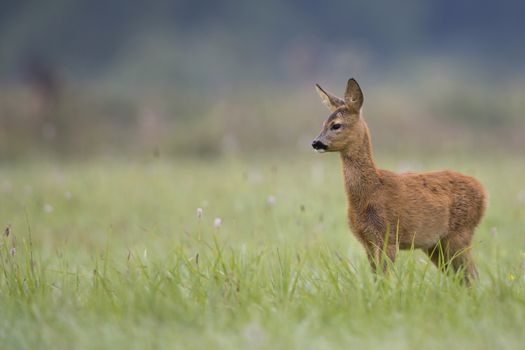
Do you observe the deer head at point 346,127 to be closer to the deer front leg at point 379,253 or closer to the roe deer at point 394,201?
the roe deer at point 394,201

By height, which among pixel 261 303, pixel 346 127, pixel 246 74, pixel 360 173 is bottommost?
pixel 261 303

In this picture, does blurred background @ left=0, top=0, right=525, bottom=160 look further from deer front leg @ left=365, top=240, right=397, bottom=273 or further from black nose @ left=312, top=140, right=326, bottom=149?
deer front leg @ left=365, top=240, right=397, bottom=273

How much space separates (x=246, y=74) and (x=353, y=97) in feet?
121

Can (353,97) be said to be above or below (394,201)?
above

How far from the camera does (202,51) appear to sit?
1763 inches

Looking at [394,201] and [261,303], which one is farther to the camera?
[394,201]

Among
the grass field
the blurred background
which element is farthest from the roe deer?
the blurred background

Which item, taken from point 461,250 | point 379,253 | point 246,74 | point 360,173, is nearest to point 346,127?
point 360,173

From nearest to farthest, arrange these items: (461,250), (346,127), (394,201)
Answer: (394,201), (346,127), (461,250)

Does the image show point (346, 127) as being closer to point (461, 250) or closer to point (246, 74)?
point (461, 250)

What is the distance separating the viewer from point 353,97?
18.1ft

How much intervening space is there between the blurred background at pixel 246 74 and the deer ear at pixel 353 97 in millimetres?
6146

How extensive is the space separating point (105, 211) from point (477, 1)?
2034 inches

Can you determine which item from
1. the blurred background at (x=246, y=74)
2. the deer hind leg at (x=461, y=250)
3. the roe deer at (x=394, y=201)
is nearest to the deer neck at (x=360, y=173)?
the roe deer at (x=394, y=201)
